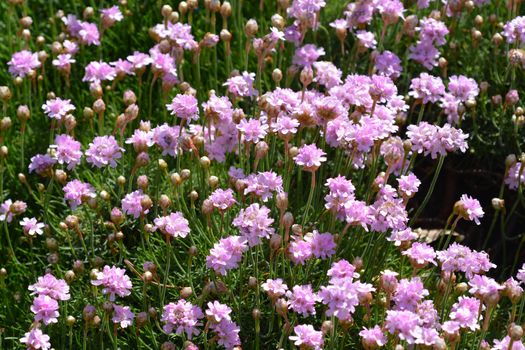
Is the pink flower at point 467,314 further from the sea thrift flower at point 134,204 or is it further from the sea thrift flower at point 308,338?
the sea thrift flower at point 134,204

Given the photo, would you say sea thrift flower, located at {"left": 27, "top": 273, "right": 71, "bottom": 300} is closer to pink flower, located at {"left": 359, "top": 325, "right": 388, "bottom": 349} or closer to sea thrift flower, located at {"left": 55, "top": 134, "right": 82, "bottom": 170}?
sea thrift flower, located at {"left": 55, "top": 134, "right": 82, "bottom": 170}

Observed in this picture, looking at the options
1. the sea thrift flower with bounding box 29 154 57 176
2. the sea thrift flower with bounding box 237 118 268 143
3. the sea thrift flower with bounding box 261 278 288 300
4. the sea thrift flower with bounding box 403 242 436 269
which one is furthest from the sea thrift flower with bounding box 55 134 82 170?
the sea thrift flower with bounding box 403 242 436 269

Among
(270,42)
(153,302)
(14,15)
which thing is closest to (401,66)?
(270,42)

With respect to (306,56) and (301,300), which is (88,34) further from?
(301,300)

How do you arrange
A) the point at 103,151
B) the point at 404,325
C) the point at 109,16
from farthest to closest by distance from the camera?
the point at 109,16 → the point at 103,151 → the point at 404,325

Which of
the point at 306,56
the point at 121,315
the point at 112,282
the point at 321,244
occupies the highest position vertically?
the point at 306,56

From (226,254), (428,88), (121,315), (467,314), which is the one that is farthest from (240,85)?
(467,314)
